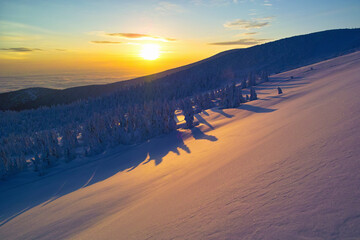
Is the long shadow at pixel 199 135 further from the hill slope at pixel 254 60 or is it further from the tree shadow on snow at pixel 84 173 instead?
the hill slope at pixel 254 60

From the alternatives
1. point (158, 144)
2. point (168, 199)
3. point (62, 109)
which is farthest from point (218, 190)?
point (62, 109)

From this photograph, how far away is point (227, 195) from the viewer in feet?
6.41

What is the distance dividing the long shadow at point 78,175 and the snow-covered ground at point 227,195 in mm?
34

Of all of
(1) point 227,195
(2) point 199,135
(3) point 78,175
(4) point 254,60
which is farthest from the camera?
(4) point 254,60

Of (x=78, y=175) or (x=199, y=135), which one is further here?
(x=199, y=135)

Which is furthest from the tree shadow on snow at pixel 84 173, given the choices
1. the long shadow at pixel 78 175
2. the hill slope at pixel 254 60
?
the hill slope at pixel 254 60

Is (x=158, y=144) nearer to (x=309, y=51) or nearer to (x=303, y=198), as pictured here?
(x=303, y=198)

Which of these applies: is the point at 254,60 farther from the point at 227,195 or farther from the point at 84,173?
the point at 227,195

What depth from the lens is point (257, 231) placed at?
1.35 meters

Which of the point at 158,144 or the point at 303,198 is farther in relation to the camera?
the point at 158,144

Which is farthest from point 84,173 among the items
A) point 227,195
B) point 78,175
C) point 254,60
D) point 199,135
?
point 254,60

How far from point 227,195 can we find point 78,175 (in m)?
4.08

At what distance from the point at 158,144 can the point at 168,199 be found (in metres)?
3.59

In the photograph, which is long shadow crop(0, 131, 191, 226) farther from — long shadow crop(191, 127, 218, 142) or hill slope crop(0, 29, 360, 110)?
hill slope crop(0, 29, 360, 110)
